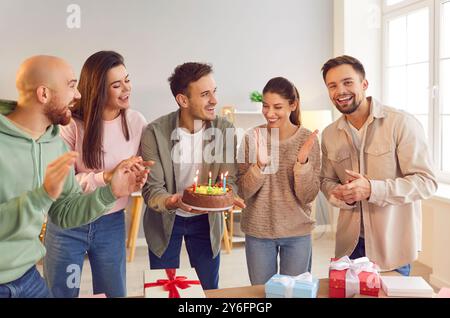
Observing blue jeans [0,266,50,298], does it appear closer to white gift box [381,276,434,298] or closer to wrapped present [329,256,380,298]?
wrapped present [329,256,380,298]

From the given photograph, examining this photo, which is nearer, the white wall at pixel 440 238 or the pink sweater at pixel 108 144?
the pink sweater at pixel 108 144

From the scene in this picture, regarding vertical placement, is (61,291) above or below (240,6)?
below

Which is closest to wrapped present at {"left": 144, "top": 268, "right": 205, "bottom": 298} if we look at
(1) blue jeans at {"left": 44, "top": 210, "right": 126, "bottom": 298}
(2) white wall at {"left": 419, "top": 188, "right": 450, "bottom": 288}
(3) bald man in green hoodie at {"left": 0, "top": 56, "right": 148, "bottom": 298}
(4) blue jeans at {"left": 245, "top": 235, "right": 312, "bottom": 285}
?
(3) bald man in green hoodie at {"left": 0, "top": 56, "right": 148, "bottom": 298}

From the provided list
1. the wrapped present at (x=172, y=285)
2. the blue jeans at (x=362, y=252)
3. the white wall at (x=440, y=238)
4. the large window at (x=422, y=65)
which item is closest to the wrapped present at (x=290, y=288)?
the wrapped present at (x=172, y=285)

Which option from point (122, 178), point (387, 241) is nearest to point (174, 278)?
point (122, 178)

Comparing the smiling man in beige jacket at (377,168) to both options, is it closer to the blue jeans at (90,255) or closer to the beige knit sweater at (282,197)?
the beige knit sweater at (282,197)

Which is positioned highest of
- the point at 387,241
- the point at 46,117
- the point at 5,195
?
the point at 46,117

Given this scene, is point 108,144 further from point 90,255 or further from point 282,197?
point 282,197

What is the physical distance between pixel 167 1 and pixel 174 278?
3.33m

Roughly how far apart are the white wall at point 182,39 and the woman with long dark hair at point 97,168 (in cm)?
226

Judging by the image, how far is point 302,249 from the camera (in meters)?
2.00

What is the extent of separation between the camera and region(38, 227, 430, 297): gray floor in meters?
3.36

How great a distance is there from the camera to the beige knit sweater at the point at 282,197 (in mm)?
1965
